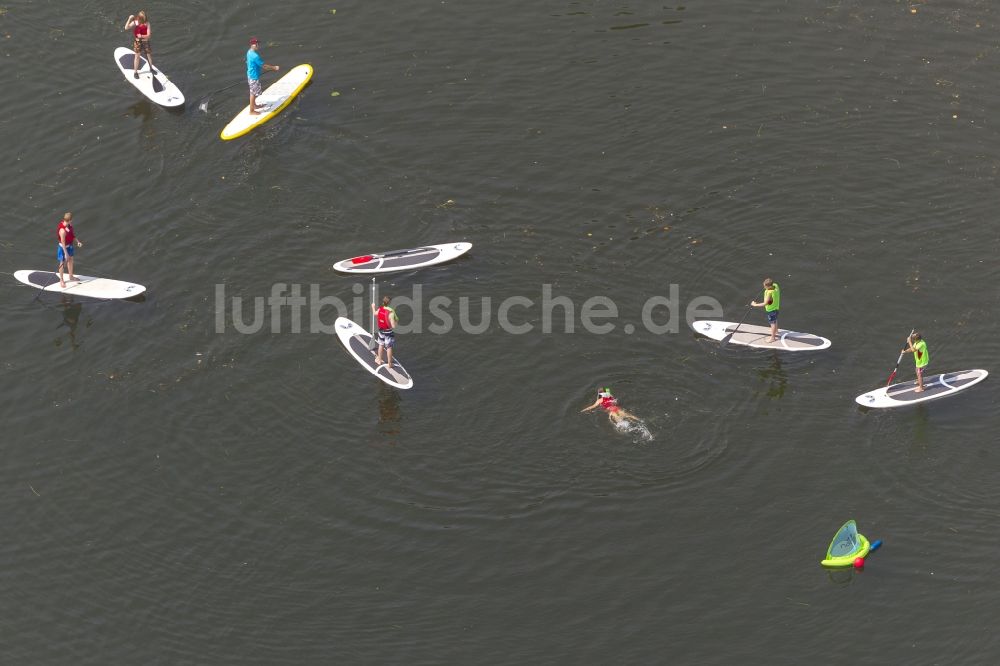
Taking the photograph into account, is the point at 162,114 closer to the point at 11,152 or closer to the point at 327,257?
the point at 11,152

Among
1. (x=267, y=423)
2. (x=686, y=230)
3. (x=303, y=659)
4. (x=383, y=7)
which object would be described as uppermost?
(x=383, y=7)

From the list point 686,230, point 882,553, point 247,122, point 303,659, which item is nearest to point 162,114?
point 247,122

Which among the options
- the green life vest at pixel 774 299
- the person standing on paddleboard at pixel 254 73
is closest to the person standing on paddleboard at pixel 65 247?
the person standing on paddleboard at pixel 254 73

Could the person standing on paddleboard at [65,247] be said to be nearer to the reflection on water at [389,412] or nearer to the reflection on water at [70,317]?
the reflection on water at [70,317]

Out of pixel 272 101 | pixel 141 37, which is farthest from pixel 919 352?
pixel 141 37

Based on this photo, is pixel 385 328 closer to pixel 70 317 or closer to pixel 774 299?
pixel 70 317

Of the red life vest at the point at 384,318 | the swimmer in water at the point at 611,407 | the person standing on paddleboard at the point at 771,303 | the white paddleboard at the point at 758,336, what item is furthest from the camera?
the white paddleboard at the point at 758,336
